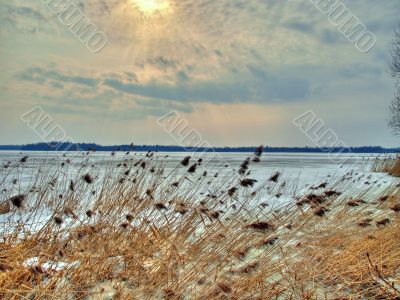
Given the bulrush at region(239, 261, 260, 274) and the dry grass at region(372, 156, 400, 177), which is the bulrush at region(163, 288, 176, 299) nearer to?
the bulrush at region(239, 261, 260, 274)

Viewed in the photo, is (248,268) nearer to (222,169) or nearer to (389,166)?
(389,166)

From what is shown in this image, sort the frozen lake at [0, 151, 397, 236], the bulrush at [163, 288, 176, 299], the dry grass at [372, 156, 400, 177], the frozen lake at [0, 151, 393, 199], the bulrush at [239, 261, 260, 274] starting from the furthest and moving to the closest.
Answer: the dry grass at [372, 156, 400, 177], the frozen lake at [0, 151, 393, 199], the frozen lake at [0, 151, 397, 236], the bulrush at [239, 261, 260, 274], the bulrush at [163, 288, 176, 299]

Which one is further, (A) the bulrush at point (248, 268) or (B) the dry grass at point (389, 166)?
(B) the dry grass at point (389, 166)

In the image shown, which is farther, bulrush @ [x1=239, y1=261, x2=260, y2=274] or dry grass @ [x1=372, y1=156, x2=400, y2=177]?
dry grass @ [x1=372, y1=156, x2=400, y2=177]

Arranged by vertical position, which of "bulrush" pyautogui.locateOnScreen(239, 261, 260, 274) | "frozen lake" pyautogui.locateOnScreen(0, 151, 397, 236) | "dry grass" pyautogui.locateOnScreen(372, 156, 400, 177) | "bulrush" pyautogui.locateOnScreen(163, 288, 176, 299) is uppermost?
"frozen lake" pyautogui.locateOnScreen(0, 151, 397, 236)

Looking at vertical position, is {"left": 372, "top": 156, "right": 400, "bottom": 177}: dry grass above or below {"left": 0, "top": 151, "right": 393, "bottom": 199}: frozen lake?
below

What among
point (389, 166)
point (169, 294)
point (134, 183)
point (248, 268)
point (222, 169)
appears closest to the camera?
point (169, 294)

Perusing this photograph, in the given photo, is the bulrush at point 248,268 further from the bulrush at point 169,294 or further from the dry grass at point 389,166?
the dry grass at point 389,166

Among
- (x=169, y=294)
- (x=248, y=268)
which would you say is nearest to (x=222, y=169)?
(x=248, y=268)

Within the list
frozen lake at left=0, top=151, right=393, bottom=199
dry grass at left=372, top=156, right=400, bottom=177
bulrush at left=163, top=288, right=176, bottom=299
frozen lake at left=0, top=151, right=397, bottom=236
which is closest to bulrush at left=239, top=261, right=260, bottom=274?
bulrush at left=163, top=288, right=176, bottom=299

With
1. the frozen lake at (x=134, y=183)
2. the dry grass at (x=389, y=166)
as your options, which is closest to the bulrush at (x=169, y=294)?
the frozen lake at (x=134, y=183)

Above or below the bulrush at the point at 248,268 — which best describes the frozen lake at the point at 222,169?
above

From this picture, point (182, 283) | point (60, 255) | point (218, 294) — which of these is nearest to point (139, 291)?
point (182, 283)

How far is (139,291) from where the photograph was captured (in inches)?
130
